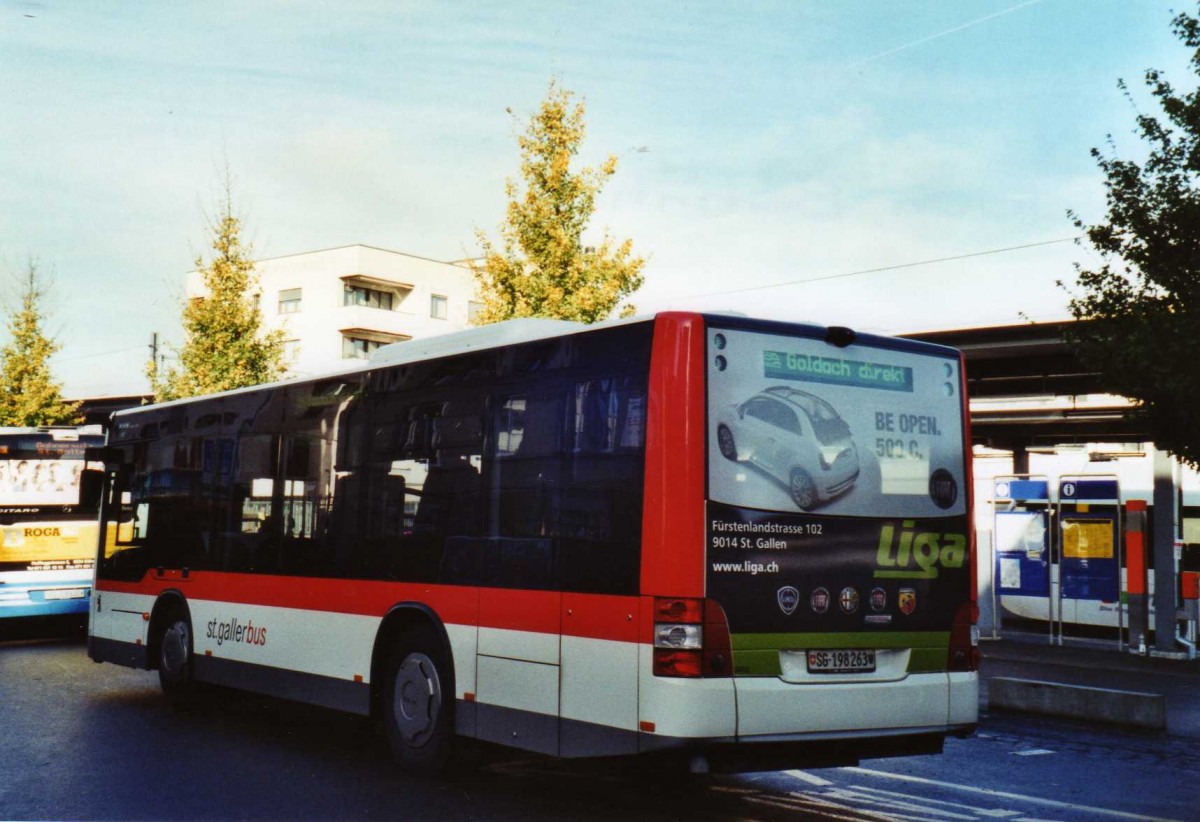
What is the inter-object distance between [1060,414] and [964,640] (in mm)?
23254

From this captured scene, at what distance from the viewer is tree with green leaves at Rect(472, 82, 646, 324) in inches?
876

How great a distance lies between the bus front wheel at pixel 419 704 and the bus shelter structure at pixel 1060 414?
1038cm

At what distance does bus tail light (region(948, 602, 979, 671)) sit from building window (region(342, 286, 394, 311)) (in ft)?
202

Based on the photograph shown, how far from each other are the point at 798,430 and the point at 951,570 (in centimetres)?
144

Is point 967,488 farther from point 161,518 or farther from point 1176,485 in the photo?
point 1176,485

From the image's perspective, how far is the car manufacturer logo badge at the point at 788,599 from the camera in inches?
277

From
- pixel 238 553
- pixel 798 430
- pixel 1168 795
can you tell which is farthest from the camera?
pixel 238 553

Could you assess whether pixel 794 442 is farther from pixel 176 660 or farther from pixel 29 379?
pixel 29 379

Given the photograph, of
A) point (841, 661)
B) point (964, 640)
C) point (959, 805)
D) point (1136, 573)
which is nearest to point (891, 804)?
point (959, 805)

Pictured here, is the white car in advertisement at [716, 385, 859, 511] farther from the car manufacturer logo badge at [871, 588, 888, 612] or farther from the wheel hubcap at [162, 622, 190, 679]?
the wheel hubcap at [162, 622, 190, 679]

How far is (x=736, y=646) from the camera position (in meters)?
6.82

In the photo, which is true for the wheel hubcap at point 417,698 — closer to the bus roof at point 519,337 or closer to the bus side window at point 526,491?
the bus side window at point 526,491

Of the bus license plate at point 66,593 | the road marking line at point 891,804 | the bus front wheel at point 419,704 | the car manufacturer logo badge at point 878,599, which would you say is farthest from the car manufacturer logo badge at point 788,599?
the bus license plate at point 66,593

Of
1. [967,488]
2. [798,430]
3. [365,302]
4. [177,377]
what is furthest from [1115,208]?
[365,302]
